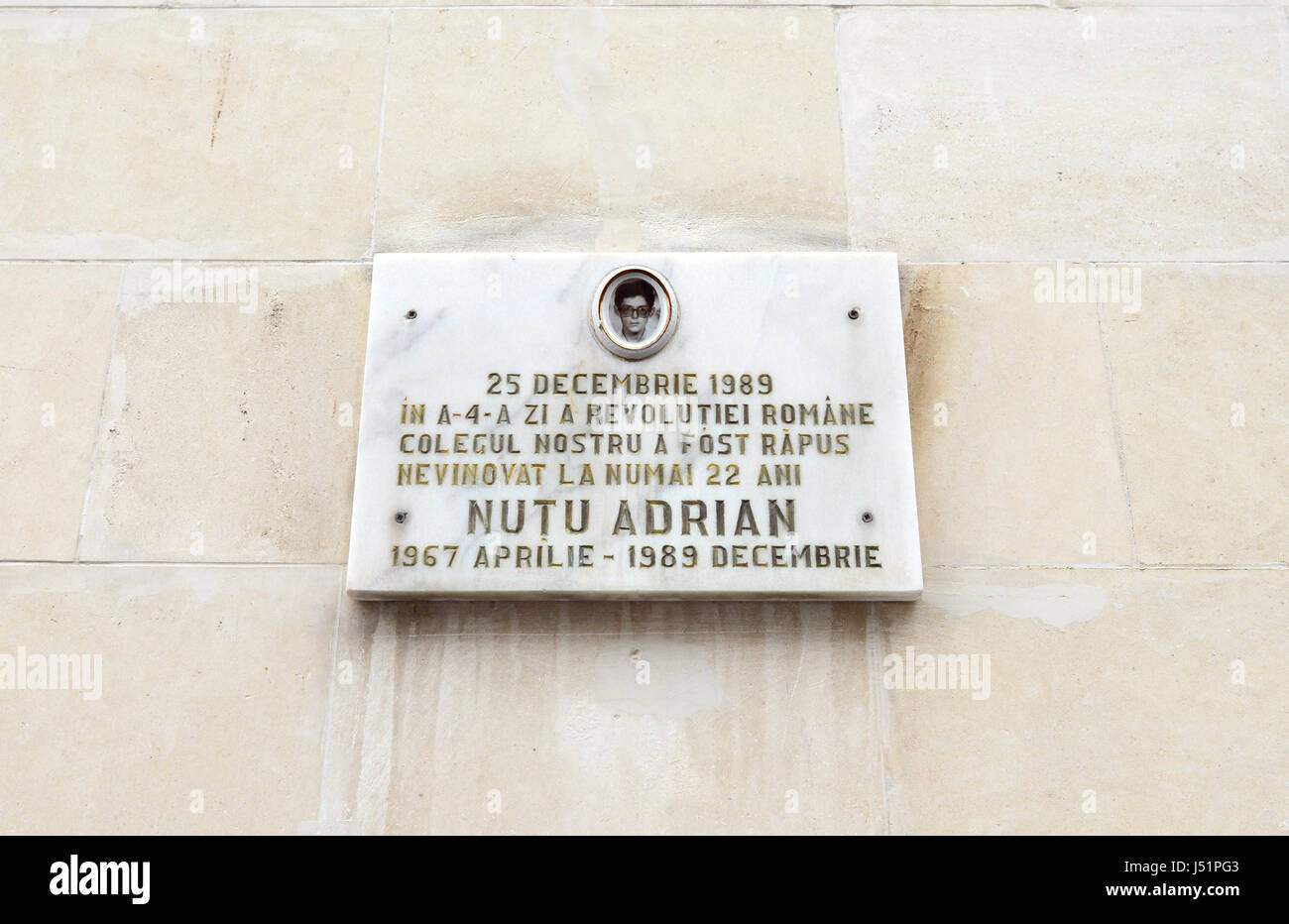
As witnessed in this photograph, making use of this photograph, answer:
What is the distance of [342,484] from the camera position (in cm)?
339

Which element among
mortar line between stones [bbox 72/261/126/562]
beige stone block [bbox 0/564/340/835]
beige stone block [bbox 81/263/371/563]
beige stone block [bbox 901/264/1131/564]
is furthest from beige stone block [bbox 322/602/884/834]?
mortar line between stones [bbox 72/261/126/562]

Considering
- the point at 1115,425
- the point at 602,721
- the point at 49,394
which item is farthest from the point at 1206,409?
the point at 49,394

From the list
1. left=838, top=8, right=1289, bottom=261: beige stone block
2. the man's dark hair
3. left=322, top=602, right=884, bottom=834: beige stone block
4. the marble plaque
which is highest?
left=838, top=8, right=1289, bottom=261: beige stone block

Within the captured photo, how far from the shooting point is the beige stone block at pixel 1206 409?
11.0 feet

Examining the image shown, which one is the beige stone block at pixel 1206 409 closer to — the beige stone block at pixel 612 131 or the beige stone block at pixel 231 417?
the beige stone block at pixel 612 131

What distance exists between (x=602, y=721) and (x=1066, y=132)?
294 cm

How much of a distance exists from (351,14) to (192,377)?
1.66 meters

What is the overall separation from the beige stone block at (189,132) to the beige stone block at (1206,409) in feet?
9.82

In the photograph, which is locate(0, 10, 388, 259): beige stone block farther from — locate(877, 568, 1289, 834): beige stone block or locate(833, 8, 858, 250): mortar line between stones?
locate(877, 568, 1289, 834): beige stone block

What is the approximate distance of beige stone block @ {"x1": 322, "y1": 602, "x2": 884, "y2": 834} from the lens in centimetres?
310

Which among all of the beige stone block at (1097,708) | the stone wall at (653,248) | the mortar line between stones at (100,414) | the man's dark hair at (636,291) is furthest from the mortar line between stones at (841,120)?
the mortar line between stones at (100,414)

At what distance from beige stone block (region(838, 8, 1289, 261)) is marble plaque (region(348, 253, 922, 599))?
517 mm
